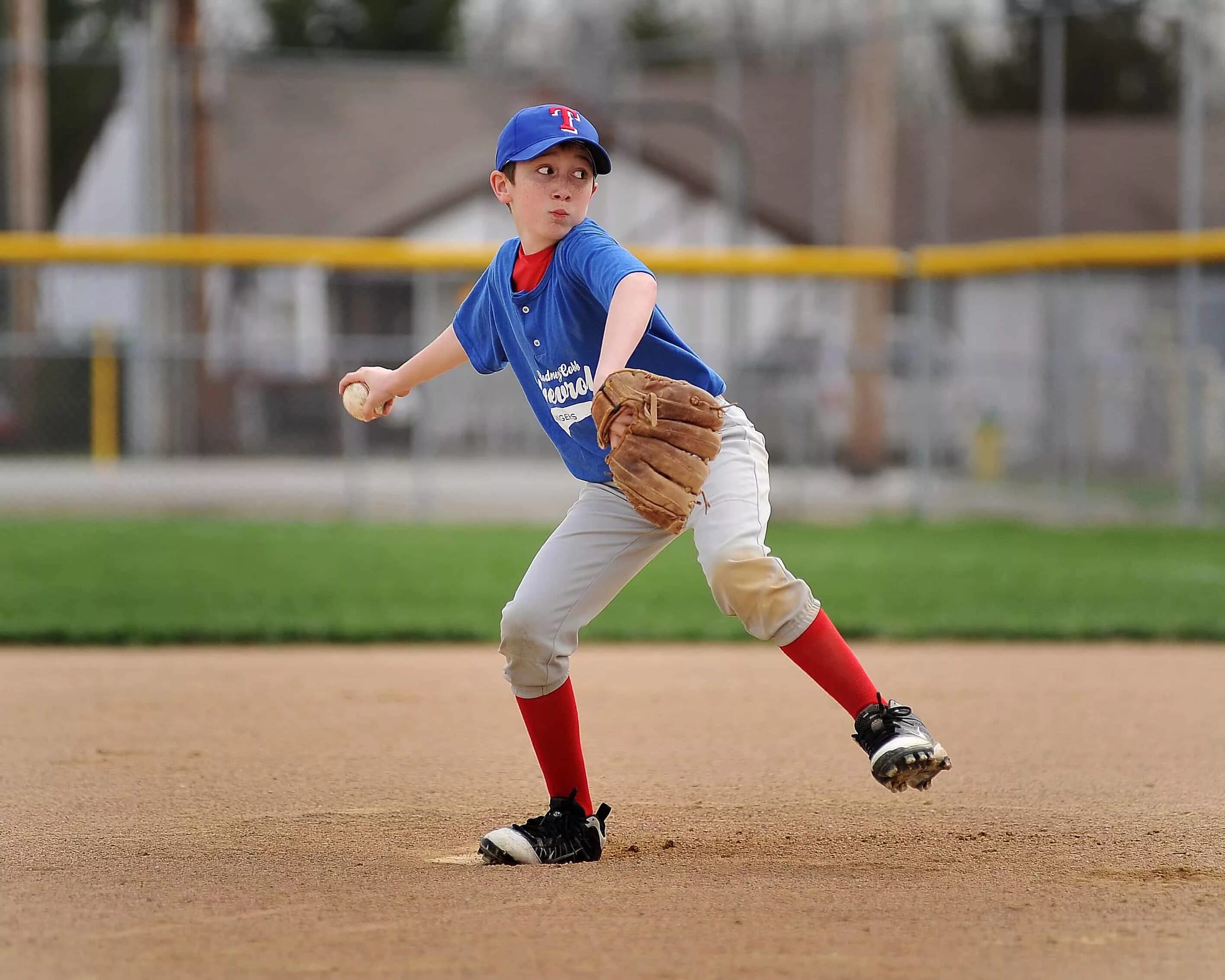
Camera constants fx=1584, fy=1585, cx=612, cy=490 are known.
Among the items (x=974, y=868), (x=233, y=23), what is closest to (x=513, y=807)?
(x=974, y=868)

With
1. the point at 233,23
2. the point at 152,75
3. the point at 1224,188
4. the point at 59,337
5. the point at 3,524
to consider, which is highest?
the point at 233,23

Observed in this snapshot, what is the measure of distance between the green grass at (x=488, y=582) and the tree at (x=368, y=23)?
21.4 meters

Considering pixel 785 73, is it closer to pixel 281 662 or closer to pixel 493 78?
pixel 493 78

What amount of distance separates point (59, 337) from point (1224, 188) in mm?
12217

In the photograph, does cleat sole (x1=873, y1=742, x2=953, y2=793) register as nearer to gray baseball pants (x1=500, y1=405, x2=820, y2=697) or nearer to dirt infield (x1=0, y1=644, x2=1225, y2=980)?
dirt infield (x1=0, y1=644, x2=1225, y2=980)

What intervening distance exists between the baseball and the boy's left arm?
87cm

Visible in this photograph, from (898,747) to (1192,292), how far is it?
1073cm

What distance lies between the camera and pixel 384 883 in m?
3.29

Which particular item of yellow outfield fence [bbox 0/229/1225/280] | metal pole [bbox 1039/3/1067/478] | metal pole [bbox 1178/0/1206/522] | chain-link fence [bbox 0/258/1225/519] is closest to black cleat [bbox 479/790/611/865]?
chain-link fence [bbox 0/258/1225/519]

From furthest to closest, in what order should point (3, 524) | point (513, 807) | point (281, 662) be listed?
point (3, 524)
point (281, 662)
point (513, 807)

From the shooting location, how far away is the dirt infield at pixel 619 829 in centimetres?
283

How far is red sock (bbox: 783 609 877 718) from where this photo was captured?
3465 millimetres

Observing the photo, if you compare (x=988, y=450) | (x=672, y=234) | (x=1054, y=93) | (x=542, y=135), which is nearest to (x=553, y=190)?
(x=542, y=135)

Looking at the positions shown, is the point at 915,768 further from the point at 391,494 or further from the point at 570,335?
the point at 391,494
